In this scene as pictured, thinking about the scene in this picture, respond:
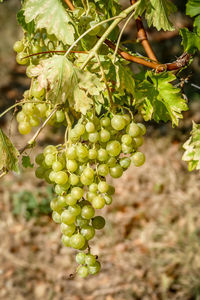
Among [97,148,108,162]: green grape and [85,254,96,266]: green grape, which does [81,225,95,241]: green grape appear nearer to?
[85,254,96,266]: green grape

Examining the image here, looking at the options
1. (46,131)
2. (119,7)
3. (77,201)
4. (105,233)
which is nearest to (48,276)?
(105,233)

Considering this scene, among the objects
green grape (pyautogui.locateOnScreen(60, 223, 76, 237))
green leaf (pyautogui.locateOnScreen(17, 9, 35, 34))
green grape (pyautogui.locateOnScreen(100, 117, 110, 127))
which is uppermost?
green leaf (pyautogui.locateOnScreen(17, 9, 35, 34))

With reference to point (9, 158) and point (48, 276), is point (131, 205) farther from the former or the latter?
point (9, 158)

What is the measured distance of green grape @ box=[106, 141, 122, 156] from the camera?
30.0 inches

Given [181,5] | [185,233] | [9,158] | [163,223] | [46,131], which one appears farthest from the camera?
[46,131]

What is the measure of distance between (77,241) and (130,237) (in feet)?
6.93

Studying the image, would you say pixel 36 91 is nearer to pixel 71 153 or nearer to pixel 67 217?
pixel 71 153

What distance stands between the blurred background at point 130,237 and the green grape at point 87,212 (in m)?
1.54

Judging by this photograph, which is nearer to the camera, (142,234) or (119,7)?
(119,7)

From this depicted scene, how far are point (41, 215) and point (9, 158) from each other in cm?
238

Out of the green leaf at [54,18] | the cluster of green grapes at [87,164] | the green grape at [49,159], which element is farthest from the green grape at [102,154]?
the green leaf at [54,18]

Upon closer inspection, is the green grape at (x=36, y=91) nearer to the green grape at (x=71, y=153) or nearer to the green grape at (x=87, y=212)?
the green grape at (x=71, y=153)

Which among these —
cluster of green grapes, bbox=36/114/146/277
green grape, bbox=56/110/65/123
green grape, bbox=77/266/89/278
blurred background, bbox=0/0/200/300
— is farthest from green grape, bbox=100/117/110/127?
blurred background, bbox=0/0/200/300

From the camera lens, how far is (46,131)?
12.6 ft
